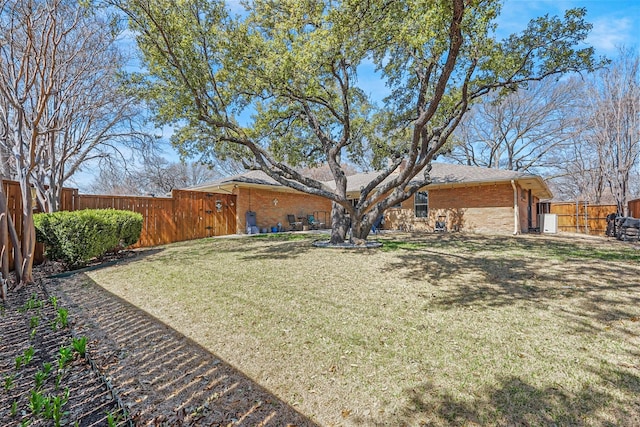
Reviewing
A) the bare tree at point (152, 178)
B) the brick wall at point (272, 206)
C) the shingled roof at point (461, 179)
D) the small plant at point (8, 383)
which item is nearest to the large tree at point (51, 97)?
the bare tree at point (152, 178)

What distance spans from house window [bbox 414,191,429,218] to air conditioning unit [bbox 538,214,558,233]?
6296 millimetres

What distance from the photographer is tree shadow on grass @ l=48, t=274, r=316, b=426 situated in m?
2.04

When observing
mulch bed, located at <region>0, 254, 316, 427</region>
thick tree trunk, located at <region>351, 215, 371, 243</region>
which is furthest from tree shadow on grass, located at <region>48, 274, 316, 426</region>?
thick tree trunk, located at <region>351, 215, 371, 243</region>

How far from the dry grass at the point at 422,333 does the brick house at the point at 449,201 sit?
7.88m

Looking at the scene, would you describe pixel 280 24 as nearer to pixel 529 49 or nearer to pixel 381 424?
pixel 529 49

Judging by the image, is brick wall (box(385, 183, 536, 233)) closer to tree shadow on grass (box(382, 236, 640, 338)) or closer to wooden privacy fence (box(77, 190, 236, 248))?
tree shadow on grass (box(382, 236, 640, 338))

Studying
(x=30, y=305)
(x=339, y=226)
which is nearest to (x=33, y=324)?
(x=30, y=305)

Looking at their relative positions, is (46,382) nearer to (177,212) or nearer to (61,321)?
(61,321)

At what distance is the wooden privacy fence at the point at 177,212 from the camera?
9.98 m

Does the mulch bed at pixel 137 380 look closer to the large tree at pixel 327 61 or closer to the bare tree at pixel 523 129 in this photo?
the large tree at pixel 327 61

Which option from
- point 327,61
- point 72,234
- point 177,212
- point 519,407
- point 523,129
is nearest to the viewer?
point 519,407

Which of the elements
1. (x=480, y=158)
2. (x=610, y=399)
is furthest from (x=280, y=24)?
(x=480, y=158)

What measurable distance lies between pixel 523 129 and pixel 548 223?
10.3m

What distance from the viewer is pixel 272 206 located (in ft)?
52.7
